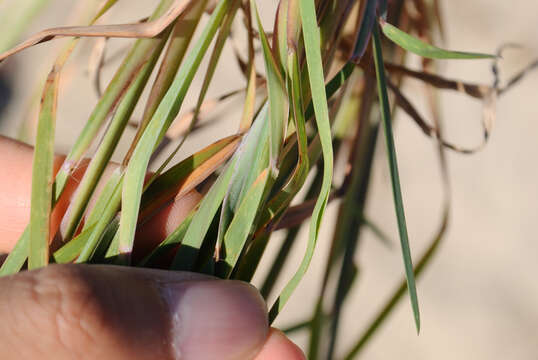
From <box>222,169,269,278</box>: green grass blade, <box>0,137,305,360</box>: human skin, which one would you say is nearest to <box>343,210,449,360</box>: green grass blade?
<box>0,137,305,360</box>: human skin

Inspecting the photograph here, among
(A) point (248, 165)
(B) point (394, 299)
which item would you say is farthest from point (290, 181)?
(B) point (394, 299)

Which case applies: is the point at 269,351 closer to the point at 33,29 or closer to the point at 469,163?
the point at 469,163

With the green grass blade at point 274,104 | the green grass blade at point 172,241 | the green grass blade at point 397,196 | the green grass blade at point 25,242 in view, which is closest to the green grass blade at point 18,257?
the green grass blade at point 25,242

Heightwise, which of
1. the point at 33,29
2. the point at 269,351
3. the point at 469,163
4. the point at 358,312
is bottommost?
the point at 358,312

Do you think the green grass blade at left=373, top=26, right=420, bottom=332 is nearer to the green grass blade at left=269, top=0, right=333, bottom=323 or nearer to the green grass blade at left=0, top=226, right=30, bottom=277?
the green grass blade at left=269, top=0, right=333, bottom=323

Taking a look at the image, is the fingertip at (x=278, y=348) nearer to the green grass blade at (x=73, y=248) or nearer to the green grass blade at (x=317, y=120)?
the green grass blade at (x=317, y=120)

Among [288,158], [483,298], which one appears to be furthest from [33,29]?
[483,298]
